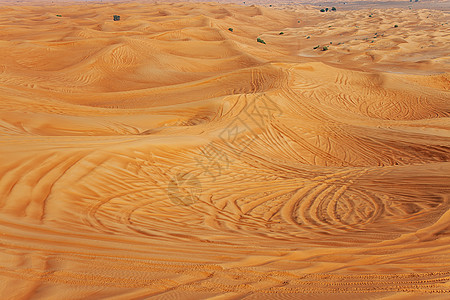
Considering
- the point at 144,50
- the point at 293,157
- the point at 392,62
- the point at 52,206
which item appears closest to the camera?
the point at 52,206

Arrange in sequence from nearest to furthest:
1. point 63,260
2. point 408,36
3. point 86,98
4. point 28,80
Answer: point 63,260 < point 86,98 < point 28,80 < point 408,36

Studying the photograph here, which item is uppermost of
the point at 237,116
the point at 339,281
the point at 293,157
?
the point at 339,281

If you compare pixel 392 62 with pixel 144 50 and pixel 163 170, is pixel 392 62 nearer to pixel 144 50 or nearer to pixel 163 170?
pixel 144 50

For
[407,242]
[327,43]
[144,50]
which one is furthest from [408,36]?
[407,242]

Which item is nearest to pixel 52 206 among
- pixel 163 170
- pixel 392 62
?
pixel 163 170

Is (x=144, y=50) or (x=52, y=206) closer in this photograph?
(x=52, y=206)

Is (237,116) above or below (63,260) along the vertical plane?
below
